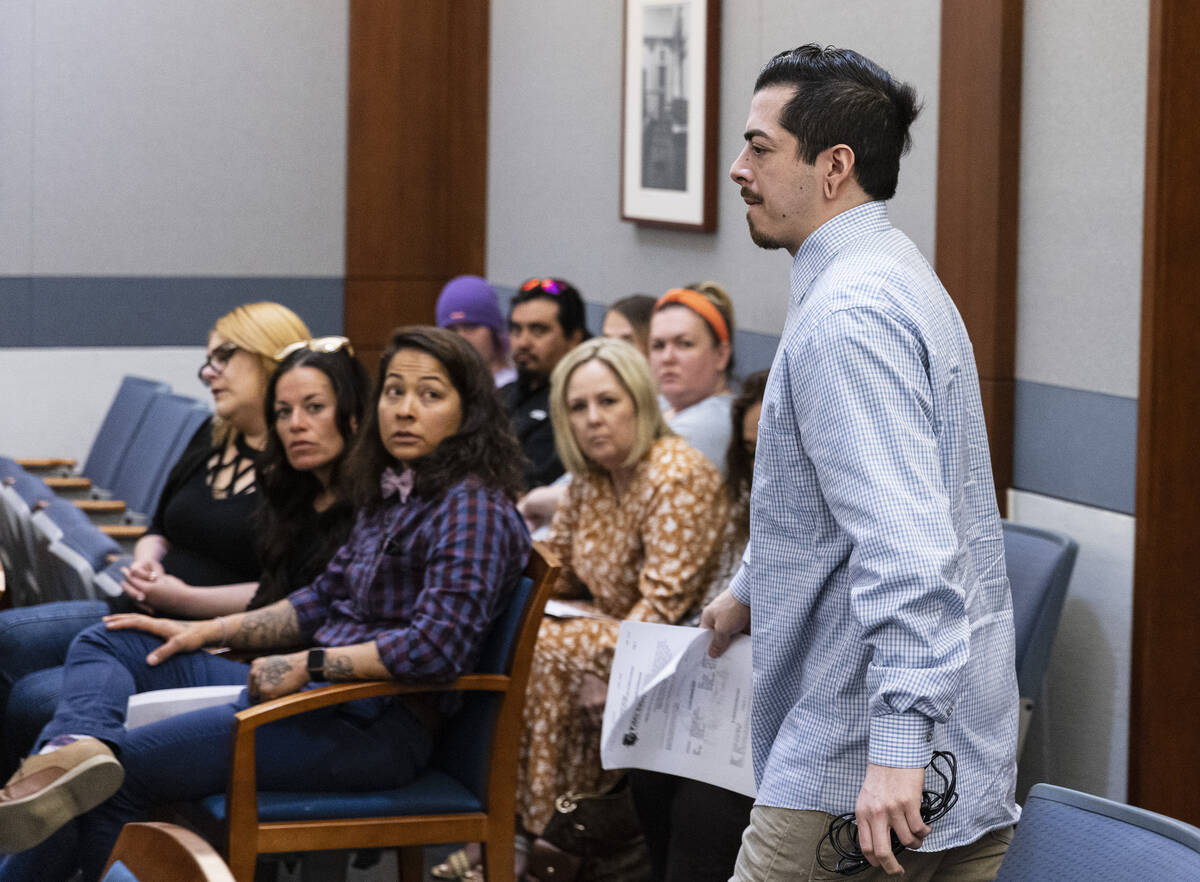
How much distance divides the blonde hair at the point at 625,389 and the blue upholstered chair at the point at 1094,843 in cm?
193

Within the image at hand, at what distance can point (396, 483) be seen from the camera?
2.96m

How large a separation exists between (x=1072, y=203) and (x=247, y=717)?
6.24 ft

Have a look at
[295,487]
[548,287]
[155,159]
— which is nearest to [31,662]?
[295,487]

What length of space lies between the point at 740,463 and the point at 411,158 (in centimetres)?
390

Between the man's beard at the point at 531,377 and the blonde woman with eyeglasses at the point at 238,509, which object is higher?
the man's beard at the point at 531,377

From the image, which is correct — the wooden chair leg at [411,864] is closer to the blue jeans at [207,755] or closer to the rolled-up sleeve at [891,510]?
the blue jeans at [207,755]

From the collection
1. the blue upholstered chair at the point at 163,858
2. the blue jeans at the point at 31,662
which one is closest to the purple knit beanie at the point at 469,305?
the blue jeans at the point at 31,662

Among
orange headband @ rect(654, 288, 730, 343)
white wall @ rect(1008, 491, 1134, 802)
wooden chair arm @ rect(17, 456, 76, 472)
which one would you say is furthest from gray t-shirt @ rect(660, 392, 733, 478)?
wooden chair arm @ rect(17, 456, 76, 472)

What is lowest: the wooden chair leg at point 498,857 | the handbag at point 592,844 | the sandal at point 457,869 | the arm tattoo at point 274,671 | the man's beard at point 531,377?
the sandal at point 457,869

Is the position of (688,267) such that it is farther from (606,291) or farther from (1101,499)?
(1101,499)

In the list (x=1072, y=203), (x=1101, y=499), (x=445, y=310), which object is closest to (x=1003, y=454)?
(x=1101, y=499)

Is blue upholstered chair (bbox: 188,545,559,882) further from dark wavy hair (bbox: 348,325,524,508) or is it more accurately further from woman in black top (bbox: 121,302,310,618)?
woman in black top (bbox: 121,302,310,618)

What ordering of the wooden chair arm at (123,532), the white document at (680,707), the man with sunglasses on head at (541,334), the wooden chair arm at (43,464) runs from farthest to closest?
the wooden chair arm at (43,464), the man with sunglasses on head at (541,334), the wooden chair arm at (123,532), the white document at (680,707)

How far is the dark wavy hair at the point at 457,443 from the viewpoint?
2850 millimetres
